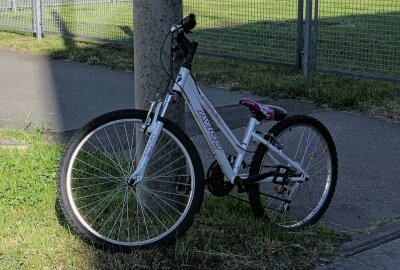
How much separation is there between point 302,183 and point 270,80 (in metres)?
4.20

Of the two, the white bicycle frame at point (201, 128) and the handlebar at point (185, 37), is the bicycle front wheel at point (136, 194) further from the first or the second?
the handlebar at point (185, 37)

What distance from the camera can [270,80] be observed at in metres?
8.78

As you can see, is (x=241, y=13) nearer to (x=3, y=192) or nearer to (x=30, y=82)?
(x=30, y=82)

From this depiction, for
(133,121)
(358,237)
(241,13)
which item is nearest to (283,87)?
(241,13)

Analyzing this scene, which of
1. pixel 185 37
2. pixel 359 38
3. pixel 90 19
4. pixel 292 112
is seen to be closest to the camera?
pixel 185 37

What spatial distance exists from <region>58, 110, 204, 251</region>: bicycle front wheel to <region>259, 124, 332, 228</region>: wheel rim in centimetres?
55

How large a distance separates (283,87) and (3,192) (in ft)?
14.4

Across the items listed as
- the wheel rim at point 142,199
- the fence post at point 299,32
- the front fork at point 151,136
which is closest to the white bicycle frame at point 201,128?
the front fork at point 151,136

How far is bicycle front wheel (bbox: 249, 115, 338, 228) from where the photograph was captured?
14.2 feet

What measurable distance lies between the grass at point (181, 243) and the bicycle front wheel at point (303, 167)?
159 mm

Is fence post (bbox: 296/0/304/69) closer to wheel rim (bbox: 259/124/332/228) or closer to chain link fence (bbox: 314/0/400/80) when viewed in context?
chain link fence (bbox: 314/0/400/80)

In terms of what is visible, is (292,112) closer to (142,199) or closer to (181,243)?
(142,199)

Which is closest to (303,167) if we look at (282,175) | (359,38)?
(282,175)

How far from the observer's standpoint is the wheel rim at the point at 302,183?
4441mm
